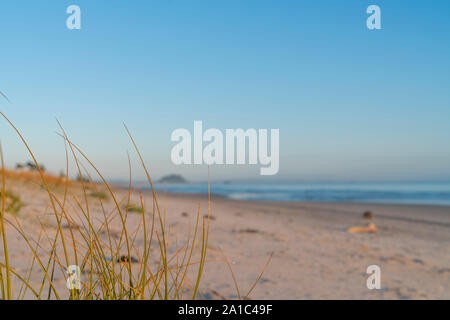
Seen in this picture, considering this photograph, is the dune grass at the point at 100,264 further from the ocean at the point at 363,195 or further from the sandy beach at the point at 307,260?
the ocean at the point at 363,195

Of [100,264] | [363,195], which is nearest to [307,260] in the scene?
[100,264]

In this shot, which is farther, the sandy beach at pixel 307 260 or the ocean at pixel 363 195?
the ocean at pixel 363 195

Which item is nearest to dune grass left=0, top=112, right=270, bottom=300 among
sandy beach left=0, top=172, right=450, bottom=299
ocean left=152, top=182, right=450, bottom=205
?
sandy beach left=0, top=172, right=450, bottom=299

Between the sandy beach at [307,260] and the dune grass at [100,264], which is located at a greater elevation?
the dune grass at [100,264]

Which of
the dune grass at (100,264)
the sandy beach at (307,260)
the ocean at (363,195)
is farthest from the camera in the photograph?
the ocean at (363,195)

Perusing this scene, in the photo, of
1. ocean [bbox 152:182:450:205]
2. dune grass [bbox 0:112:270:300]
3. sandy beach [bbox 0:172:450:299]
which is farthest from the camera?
ocean [bbox 152:182:450:205]

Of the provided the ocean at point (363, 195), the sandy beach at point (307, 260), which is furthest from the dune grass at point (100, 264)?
the ocean at point (363, 195)

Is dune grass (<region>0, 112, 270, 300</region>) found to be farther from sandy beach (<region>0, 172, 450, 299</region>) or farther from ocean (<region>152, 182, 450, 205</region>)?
ocean (<region>152, 182, 450, 205</region>)

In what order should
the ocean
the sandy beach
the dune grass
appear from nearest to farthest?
the dune grass < the sandy beach < the ocean

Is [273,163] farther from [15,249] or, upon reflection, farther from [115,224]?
[115,224]

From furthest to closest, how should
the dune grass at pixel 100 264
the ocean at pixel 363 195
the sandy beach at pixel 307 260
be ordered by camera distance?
the ocean at pixel 363 195, the sandy beach at pixel 307 260, the dune grass at pixel 100 264

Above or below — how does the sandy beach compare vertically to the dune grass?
below

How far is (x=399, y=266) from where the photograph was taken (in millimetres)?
4504
